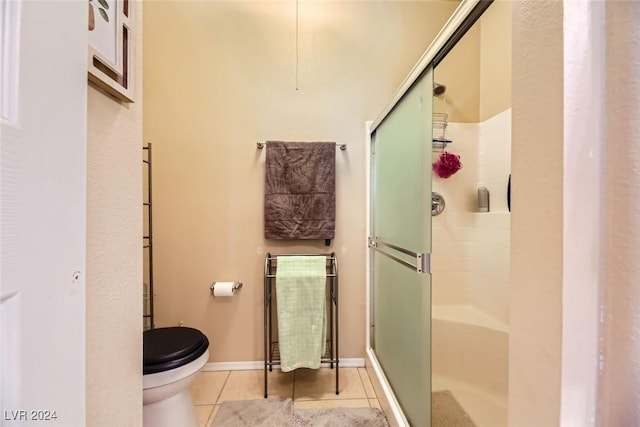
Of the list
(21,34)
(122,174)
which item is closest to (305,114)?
(122,174)

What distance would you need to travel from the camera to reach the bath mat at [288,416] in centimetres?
127

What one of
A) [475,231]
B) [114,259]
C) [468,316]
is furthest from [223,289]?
[475,231]

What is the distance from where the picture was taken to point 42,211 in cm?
33

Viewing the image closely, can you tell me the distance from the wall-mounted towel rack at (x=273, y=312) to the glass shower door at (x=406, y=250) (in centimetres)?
28

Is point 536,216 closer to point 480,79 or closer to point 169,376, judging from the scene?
point 169,376

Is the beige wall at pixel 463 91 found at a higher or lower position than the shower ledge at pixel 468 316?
higher

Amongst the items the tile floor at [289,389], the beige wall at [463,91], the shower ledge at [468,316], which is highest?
the beige wall at [463,91]

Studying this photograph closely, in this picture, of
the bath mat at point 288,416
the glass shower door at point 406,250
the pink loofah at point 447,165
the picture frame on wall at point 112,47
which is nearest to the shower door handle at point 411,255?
the glass shower door at point 406,250

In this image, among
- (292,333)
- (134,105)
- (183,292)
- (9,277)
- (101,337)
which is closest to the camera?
(9,277)

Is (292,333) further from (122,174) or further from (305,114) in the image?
(305,114)

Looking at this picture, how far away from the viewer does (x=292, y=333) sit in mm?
1515

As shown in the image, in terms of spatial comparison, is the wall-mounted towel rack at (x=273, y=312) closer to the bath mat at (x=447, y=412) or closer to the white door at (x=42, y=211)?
the bath mat at (x=447, y=412)

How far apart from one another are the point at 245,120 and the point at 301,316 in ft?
4.37

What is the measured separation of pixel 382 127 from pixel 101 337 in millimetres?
1541
